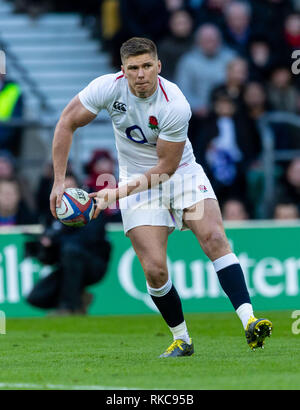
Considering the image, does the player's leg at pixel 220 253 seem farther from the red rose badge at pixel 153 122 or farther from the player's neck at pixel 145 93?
the player's neck at pixel 145 93

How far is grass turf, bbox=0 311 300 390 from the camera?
22.1 feet

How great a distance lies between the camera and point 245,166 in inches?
594

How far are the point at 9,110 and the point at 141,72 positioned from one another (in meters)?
8.01

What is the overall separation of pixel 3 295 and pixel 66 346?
4.35m

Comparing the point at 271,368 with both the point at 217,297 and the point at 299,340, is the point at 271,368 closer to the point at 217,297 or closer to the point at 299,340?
the point at 299,340

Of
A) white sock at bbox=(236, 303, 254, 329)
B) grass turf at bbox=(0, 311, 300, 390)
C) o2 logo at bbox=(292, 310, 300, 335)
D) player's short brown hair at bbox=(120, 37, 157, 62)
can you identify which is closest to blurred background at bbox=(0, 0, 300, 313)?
o2 logo at bbox=(292, 310, 300, 335)

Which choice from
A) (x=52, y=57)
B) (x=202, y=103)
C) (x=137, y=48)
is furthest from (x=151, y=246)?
(x=52, y=57)

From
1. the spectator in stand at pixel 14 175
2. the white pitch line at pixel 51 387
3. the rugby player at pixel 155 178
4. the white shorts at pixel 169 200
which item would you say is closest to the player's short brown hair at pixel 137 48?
the rugby player at pixel 155 178

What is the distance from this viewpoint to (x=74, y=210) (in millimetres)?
8148

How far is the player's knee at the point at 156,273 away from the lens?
830 cm

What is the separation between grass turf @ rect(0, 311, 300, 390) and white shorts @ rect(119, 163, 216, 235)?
107cm

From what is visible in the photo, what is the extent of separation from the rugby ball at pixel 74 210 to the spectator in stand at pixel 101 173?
622cm

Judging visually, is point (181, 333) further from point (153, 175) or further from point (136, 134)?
point (136, 134)

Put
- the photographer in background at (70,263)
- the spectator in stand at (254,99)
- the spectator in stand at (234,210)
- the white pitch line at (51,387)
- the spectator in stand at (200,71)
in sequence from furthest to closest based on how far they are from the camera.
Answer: the spectator in stand at (200,71)
the spectator in stand at (254,99)
the spectator in stand at (234,210)
the photographer in background at (70,263)
the white pitch line at (51,387)
